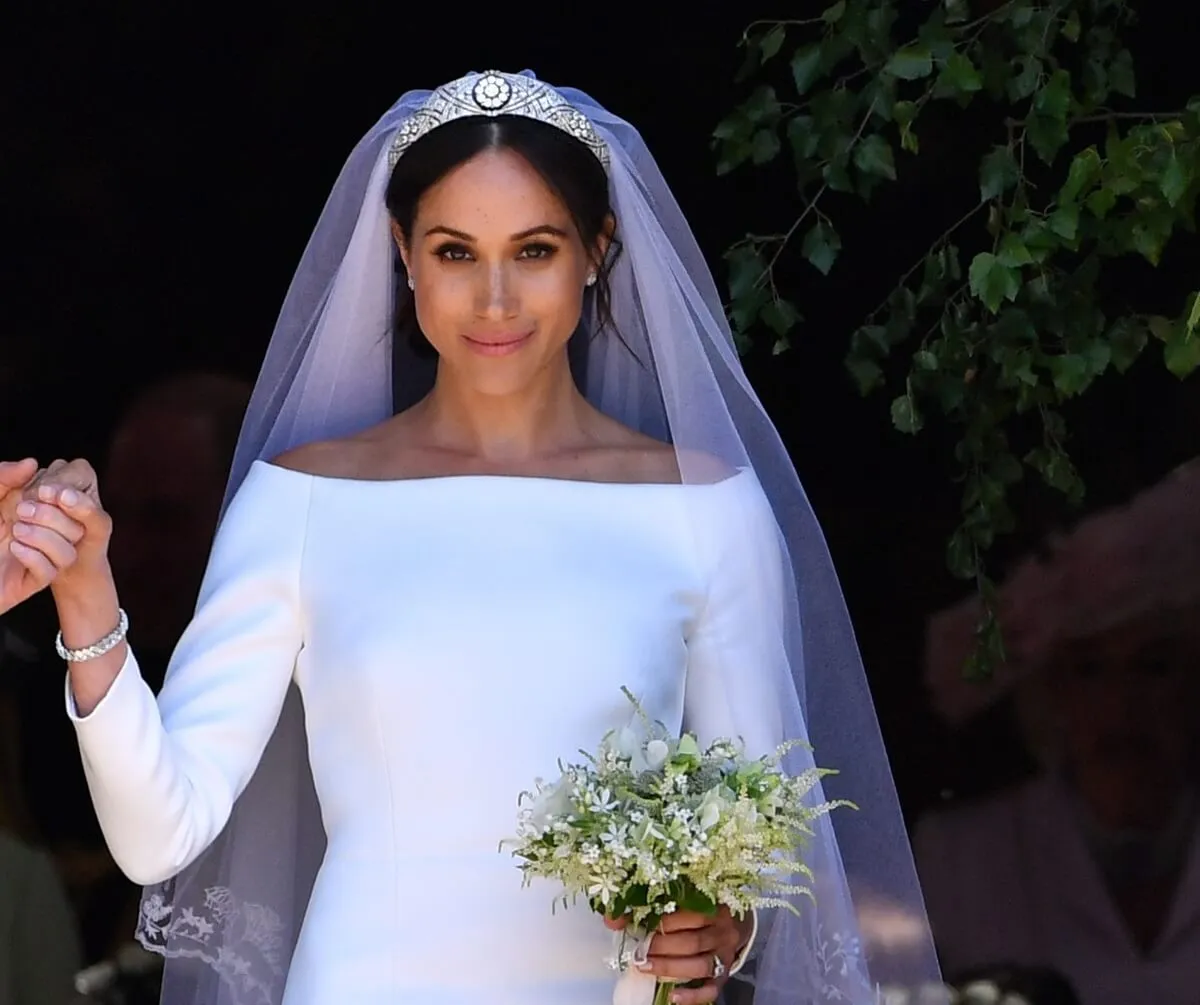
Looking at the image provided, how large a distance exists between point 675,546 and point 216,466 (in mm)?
1274

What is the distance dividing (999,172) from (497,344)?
0.79 m

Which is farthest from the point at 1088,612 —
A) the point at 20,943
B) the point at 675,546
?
the point at 20,943

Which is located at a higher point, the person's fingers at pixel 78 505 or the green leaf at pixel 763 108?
the green leaf at pixel 763 108

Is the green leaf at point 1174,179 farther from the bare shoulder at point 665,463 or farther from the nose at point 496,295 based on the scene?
the nose at point 496,295

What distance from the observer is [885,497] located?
406 cm

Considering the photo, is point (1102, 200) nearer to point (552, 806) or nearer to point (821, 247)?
point (821, 247)

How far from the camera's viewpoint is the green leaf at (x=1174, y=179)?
2.92 m

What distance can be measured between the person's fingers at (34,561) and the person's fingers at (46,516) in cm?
3

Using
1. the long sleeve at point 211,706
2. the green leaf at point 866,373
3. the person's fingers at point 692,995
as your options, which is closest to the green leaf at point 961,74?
the green leaf at point 866,373

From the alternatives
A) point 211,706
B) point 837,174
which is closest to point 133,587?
point 211,706

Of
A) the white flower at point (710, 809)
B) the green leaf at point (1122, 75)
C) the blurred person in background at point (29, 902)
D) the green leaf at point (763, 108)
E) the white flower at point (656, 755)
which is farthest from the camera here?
the blurred person in background at point (29, 902)

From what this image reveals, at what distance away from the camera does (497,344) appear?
292 centimetres

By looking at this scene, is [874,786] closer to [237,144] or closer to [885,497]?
[885,497]

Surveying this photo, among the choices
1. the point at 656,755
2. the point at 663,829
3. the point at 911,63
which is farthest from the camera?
the point at 911,63
